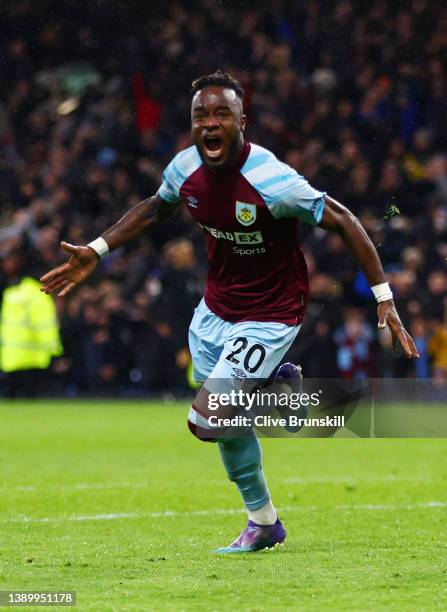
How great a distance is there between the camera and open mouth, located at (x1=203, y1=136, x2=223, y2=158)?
620 centimetres

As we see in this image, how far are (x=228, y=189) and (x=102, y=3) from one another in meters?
17.8

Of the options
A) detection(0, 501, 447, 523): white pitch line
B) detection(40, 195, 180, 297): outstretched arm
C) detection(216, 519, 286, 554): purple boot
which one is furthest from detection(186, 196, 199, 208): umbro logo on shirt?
detection(0, 501, 447, 523): white pitch line

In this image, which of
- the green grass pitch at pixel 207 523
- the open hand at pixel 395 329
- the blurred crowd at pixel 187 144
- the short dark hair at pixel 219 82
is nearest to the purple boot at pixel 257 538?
the green grass pitch at pixel 207 523

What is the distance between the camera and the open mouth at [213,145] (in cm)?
620

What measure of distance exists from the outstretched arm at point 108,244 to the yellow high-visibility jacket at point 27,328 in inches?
449

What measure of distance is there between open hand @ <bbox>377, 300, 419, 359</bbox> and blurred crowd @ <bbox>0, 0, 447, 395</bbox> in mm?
9137

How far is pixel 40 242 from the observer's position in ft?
64.2

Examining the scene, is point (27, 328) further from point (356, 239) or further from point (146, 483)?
point (356, 239)

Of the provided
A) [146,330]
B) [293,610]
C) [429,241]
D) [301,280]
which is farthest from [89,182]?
[293,610]

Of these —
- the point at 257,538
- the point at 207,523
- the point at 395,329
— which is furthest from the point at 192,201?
the point at 207,523

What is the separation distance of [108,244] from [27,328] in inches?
467

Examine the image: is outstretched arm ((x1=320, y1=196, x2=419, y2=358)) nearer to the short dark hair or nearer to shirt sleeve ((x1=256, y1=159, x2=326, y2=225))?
shirt sleeve ((x1=256, y1=159, x2=326, y2=225))

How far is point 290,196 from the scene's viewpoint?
6219 mm

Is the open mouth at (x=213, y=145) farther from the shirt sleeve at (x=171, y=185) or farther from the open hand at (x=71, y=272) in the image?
the open hand at (x=71, y=272)
